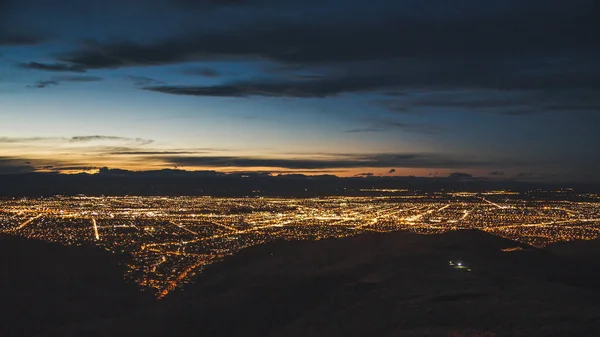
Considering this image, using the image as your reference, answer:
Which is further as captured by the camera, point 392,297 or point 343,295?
point 343,295

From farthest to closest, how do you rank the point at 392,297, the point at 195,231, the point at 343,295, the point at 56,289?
the point at 195,231, the point at 56,289, the point at 343,295, the point at 392,297

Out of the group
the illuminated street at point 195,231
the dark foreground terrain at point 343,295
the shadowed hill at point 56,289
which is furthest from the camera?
the illuminated street at point 195,231

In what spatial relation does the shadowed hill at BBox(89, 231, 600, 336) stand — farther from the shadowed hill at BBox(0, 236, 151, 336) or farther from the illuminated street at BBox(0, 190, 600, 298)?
the illuminated street at BBox(0, 190, 600, 298)

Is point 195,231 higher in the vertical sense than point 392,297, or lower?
lower

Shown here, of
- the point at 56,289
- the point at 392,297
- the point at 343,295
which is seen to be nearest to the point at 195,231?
the point at 56,289

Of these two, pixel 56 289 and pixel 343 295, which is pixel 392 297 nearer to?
pixel 343 295

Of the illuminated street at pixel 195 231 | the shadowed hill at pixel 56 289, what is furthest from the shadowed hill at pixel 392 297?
the illuminated street at pixel 195 231

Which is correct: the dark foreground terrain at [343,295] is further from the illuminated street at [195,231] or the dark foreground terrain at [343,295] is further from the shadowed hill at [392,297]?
the illuminated street at [195,231]
